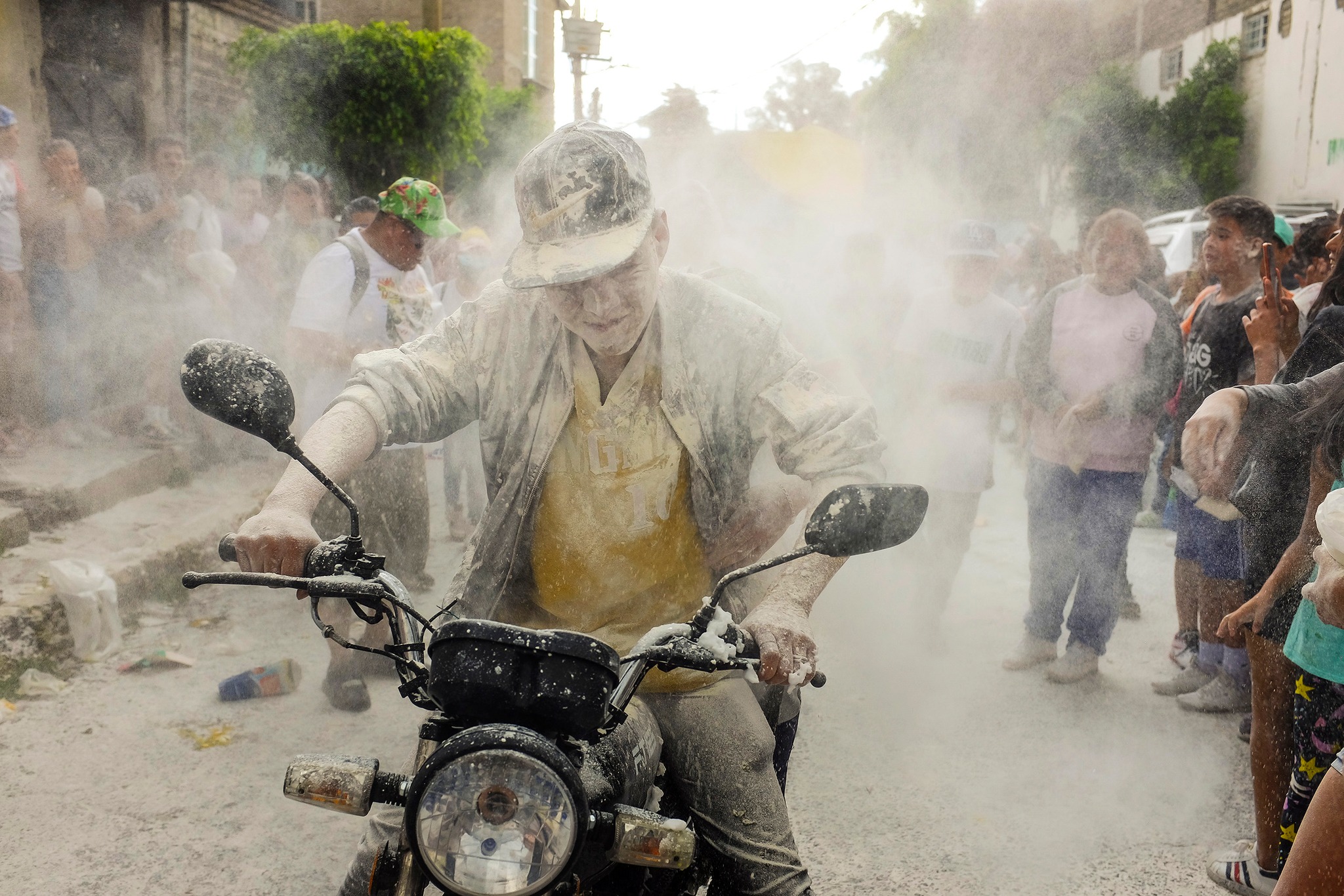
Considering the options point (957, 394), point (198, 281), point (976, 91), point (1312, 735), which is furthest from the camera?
point (976, 91)

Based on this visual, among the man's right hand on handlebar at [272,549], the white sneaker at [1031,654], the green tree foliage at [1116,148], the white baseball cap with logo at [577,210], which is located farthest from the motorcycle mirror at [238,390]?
the green tree foliage at [1116,148]

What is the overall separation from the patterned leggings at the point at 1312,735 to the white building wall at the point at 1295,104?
18.8 m

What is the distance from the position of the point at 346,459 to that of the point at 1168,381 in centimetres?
438

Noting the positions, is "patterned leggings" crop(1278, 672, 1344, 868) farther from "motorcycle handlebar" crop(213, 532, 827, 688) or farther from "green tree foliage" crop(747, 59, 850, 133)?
"green tree foliage" crop(747, 59, 850, 133)

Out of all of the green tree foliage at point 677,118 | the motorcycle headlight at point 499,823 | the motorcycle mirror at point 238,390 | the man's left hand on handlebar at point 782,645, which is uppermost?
the green tree foliage at point 677,118

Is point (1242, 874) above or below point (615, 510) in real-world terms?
below

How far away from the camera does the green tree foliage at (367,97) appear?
16.4m

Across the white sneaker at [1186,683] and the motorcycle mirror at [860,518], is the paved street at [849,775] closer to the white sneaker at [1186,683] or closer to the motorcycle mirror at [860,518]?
the white sneaker at [1186,683]

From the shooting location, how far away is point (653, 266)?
2273 mm

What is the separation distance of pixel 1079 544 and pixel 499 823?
15.0ft

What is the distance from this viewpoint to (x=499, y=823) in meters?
1.42

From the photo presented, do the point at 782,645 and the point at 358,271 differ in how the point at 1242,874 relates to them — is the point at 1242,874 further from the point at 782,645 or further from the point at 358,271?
the point at 358,271

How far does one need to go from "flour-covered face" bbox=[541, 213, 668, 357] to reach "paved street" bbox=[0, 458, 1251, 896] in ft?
7.17

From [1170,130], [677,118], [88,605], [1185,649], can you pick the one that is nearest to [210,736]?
[88,605]
